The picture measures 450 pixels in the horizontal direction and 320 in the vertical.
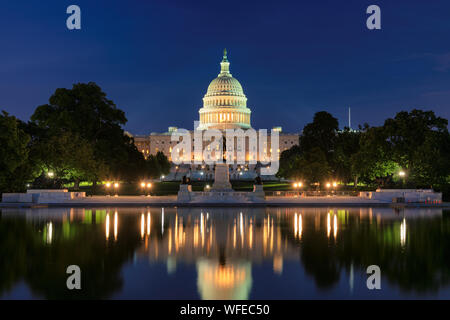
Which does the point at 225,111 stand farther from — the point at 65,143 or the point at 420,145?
the point at 420,145

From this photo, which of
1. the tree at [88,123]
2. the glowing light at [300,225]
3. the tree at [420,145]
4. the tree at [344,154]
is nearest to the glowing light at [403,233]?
the glowing light at [300,225]

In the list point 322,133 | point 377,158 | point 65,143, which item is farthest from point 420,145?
point 65,143

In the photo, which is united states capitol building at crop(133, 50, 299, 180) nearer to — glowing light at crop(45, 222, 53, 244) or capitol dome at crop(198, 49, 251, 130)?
capitol dome at crop(198, 49, 251, 130)

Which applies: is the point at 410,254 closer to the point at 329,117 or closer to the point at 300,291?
the point at 300,291

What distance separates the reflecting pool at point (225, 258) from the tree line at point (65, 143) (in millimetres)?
17385

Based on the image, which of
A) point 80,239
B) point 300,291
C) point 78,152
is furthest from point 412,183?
point 300,291

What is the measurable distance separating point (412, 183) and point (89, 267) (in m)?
35.7

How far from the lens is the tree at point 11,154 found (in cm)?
4291

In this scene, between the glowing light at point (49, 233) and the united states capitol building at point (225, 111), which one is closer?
the glowing light at point (49, 233)

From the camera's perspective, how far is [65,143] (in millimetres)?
49938

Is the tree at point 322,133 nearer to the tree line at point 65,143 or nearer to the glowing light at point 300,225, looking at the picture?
the tree line at point 65,143

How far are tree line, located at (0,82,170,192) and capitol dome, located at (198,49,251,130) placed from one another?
94.7 meters

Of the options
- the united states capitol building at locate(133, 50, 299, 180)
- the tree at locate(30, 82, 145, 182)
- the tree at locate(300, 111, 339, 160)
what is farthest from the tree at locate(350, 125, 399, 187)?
the united states capitol building at locate(133, 50, 299, 180)

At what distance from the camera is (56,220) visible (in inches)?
1134
